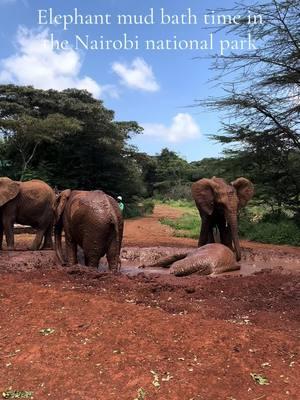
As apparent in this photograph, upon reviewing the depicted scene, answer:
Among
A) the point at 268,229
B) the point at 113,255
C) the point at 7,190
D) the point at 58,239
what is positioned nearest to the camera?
the point at 113,255

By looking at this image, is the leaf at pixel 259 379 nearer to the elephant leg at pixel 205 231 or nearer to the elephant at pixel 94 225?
the elephant at pixel 94 225

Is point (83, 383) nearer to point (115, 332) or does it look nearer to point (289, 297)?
point (115, 332)

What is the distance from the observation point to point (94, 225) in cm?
805

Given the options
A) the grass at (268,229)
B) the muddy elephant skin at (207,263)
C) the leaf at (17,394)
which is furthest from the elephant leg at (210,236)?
the leaf at (17,394)

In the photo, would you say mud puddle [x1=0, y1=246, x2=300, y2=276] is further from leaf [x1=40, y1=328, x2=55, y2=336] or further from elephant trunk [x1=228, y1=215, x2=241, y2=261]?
leaf [x1=40, y1=328, x2=55, y2=336]

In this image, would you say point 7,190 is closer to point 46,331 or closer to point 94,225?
point 94,225

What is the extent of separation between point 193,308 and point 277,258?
5.80 meters

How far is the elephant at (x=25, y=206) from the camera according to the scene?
1045cm

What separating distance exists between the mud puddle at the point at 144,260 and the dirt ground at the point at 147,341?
216 cm

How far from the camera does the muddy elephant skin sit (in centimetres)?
875

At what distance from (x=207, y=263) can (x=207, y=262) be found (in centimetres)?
2

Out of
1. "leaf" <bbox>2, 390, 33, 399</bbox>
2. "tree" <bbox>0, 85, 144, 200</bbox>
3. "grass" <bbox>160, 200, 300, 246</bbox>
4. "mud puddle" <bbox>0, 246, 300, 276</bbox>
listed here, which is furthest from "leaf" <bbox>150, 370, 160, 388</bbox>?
"tree" <bbox>0, 85, 144, 200</bbox>

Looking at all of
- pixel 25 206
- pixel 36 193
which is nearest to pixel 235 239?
pixel 36 193

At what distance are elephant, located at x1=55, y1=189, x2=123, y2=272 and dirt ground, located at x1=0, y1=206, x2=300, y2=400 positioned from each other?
1.35m
